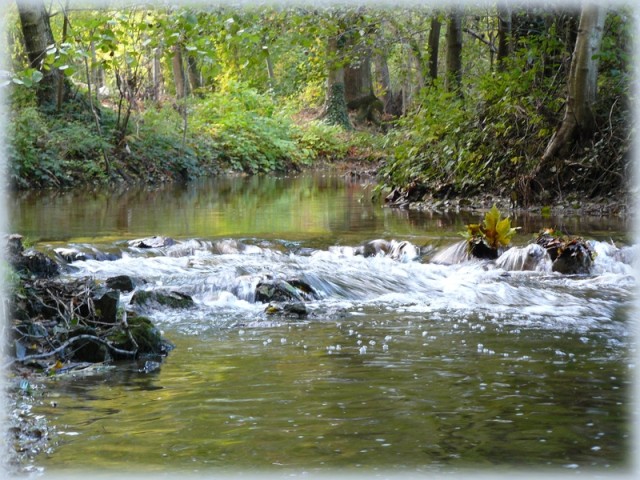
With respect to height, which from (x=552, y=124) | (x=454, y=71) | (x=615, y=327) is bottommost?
(x=615, y=327)

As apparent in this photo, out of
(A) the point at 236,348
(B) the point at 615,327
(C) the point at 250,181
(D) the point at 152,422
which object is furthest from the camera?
(C) the point at 250,181

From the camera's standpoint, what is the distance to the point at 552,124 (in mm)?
16109

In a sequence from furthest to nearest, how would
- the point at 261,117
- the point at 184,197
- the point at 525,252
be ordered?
the point at 261,117 < the point at 184,197 < the point at 525,252

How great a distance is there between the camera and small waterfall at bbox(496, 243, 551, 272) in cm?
1118

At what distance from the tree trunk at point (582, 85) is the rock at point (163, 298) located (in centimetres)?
865

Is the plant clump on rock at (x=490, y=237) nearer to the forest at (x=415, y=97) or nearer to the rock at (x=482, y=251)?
the rock at (x=482, y=251)

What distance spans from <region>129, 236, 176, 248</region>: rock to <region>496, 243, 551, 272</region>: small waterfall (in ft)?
15.3

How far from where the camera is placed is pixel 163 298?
28.7ft

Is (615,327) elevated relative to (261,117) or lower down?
lower down

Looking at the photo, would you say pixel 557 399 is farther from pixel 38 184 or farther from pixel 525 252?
pixel 38 184

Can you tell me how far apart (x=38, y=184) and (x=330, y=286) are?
14.7m

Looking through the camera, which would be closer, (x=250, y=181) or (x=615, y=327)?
(x=615, y=327)

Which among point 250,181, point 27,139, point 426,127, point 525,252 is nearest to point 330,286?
point 525,252

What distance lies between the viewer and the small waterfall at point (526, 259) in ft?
36.7
